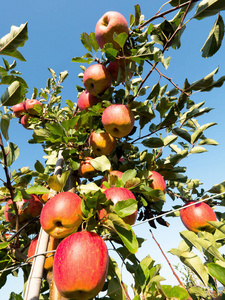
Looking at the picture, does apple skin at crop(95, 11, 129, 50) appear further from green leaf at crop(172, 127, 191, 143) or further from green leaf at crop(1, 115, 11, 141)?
green leaf at crop(1, 115, 11, 141)

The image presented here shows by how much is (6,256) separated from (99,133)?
4.14 ft

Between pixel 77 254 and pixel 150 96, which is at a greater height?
pixel 150 96

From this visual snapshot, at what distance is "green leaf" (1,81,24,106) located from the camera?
1.25 meters

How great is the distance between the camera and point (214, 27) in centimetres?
139

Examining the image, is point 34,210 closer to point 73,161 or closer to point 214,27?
point 73,161

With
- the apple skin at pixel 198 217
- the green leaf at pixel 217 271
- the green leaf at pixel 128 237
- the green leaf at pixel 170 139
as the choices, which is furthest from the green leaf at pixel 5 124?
the apple skin at pixel 198 217

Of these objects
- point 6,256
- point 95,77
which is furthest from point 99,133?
point 6,256

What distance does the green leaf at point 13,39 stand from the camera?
113cm

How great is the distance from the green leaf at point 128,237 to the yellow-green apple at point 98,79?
1388 mm

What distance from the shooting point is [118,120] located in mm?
1785

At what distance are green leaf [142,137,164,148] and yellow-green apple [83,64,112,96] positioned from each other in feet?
2.22

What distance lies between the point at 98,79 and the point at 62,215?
1331 mm

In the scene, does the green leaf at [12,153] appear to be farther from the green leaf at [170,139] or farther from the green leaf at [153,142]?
the green leaf at [170,139]

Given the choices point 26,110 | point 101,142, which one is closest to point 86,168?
point 101,142
